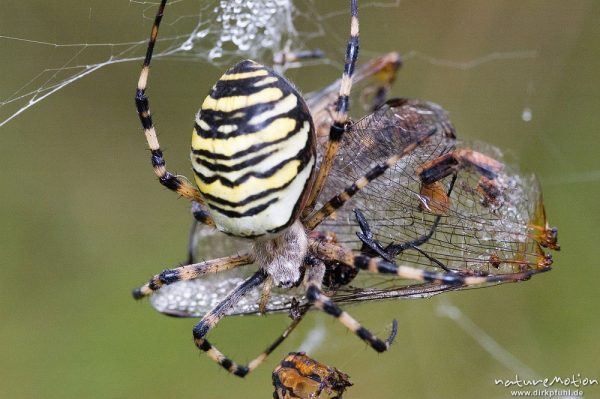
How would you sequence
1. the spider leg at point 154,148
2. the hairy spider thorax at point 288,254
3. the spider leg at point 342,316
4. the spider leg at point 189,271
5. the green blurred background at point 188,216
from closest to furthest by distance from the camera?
1. the spider leg at point 342,316
2. the spider leg at point 154,148
3. the hairy spider thorax at point 288,254
4. the spider leg at point 189,271
5. the green blurred background at point 188,216

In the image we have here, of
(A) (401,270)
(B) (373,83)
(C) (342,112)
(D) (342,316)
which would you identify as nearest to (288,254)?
(D) (342,316)

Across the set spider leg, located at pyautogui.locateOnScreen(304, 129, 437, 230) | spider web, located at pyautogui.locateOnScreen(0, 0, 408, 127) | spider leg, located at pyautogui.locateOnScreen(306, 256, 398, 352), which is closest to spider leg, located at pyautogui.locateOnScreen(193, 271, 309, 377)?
spider leg, located at pyautogui.locateOnScreen(306, 256, 398, 352)

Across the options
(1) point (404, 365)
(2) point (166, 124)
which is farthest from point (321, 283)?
→ (2) point (166, 124)

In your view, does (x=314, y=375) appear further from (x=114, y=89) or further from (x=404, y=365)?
(x=114, y=89)

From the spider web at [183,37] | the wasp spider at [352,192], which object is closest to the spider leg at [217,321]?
the wasp spider at [352,192]

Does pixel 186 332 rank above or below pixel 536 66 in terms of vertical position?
below

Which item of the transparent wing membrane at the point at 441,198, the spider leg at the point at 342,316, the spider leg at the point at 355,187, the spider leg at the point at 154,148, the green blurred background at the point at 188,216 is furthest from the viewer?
the green blurred background at the point at 188,216

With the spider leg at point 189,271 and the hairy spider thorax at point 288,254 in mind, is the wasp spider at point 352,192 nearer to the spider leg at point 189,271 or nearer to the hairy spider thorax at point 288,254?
the hairy spider thorax at point 288,254
